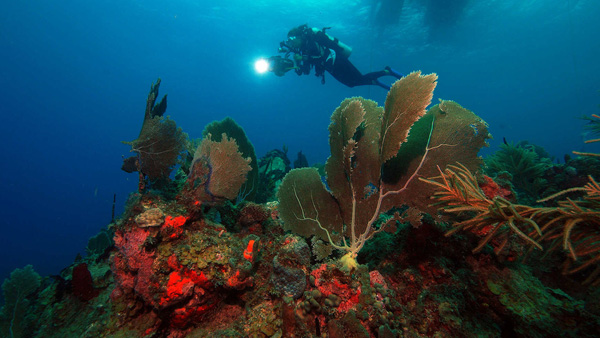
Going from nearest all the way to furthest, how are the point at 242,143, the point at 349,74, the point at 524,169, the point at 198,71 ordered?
the point at 242,143 → the point at 524,169 → the point at 349,74 → the point at 198,71

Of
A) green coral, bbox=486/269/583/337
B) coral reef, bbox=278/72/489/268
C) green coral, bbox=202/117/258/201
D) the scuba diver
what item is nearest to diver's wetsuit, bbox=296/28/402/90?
the scuba diver

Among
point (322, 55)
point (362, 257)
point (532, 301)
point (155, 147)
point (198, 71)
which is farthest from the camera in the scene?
point (198, 71)

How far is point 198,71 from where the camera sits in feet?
312

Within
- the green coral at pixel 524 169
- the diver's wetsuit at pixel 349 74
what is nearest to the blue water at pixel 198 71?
the diver's wetsuit at pixel 349 74

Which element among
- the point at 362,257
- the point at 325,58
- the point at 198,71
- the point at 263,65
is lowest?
the point at 362,257

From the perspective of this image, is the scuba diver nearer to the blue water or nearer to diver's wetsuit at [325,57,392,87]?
diver's wetsuit at [325,57,392,87]

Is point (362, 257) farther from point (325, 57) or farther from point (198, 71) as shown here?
point (198, 71)

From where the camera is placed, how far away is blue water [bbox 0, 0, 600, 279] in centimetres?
3575

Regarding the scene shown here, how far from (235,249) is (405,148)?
8.75 ft

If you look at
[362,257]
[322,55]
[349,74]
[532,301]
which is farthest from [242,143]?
[349,74]

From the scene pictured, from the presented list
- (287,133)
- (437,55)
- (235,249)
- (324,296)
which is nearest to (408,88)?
(324,296)

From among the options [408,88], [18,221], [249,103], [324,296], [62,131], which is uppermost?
[249,103]

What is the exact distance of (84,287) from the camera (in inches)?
145

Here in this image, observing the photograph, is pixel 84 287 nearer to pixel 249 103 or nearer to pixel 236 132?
pixel 236 132
